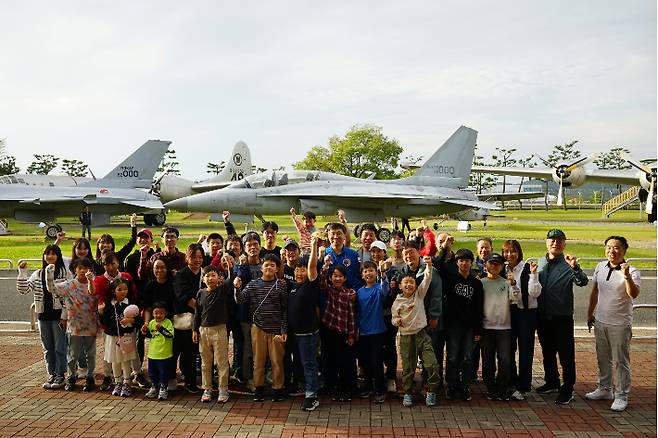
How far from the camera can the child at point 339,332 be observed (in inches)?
215

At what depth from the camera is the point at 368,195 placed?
21.2 m

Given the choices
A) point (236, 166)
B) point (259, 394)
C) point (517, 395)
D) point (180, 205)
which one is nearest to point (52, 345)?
point (259, 394)

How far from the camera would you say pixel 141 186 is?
3284 centimetres

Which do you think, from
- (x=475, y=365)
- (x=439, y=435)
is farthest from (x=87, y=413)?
(x=475, y=365)

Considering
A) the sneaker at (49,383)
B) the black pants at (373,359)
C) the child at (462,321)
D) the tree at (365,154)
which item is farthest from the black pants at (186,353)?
the tree at (365,154)

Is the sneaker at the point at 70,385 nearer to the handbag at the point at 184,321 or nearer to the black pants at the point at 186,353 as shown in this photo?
the black pants at the point at 186,353

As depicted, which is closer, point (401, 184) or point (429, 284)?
point (429, 284)

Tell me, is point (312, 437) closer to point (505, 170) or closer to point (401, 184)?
point (401, 184)

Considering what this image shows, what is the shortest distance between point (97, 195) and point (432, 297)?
27.8 metres

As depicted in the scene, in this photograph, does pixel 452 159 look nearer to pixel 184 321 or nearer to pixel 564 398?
pixel 564 398

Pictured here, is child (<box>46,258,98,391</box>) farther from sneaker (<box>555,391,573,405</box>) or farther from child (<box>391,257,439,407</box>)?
sneaker (<box>555,391,573,405</box>)

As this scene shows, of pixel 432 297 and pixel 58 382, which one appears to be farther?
pixel 58 382

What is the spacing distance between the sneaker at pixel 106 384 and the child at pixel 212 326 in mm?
1135

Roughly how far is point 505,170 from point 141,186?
2110cm
